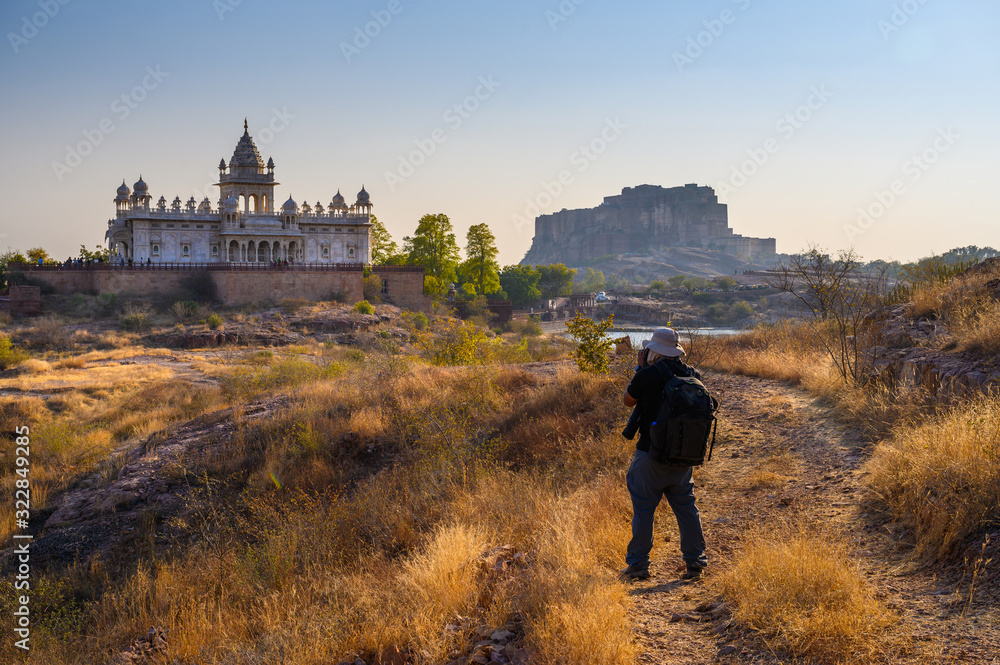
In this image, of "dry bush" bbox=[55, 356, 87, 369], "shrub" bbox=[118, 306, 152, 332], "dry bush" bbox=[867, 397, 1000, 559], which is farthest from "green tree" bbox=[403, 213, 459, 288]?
"dry bush" bbox=[867, 397, 1000, 559]

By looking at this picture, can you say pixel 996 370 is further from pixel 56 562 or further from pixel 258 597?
pixel 56 562

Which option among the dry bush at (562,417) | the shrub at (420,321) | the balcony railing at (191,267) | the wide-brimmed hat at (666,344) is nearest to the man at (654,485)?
the wide-brimmed hat at (666,344)

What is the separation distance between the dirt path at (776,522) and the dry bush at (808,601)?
0.13 m

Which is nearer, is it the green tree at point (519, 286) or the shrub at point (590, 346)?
the shrub at point (590, 346)

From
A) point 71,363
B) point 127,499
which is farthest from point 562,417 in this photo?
point 71,363

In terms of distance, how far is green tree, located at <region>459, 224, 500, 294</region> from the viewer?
58.8 meters

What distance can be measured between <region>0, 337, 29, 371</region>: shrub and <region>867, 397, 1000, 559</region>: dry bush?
98.0ft

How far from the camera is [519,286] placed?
253 feet

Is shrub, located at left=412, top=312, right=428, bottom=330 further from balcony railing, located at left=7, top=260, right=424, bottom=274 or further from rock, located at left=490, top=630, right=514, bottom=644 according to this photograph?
rock, located at left=490, top=630, right=514, bottom=644

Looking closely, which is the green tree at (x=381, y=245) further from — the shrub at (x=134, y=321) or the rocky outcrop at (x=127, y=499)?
the rocky outcrop at (x=127, y=499)

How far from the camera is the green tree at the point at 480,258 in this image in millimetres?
58750

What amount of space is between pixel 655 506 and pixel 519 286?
237ft

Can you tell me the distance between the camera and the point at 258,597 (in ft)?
19.6

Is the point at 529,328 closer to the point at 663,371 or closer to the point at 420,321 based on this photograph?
the point at 420,321
